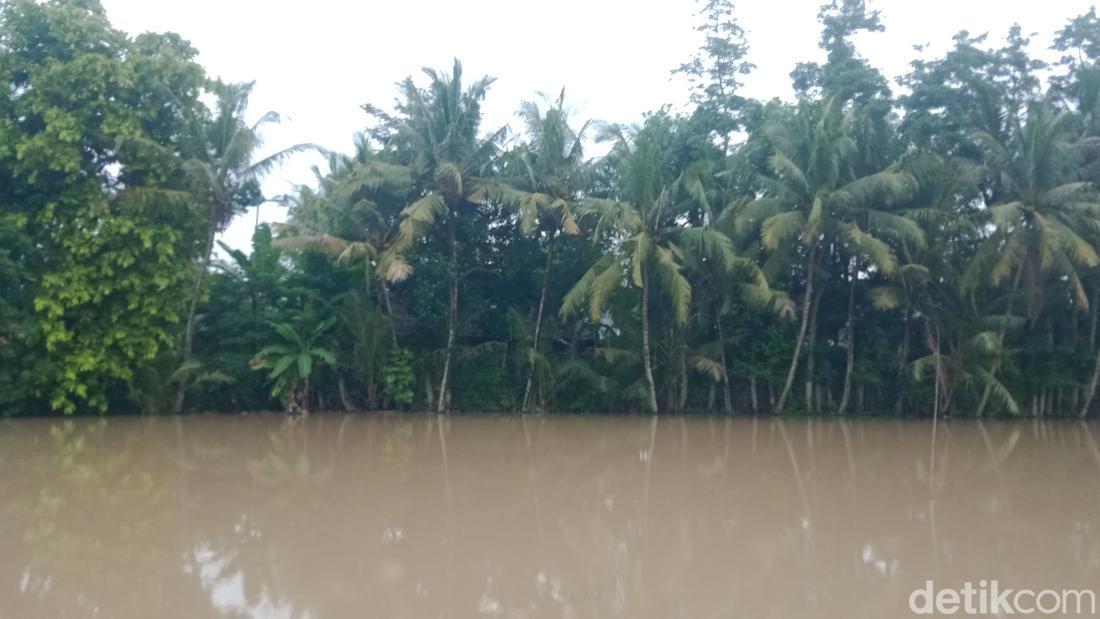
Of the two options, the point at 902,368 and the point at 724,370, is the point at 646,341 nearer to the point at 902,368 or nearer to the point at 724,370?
the point at 724,370

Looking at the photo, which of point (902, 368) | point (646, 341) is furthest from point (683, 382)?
point (902, 368)

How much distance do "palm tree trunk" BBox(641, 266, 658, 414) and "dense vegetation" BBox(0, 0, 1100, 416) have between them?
0.11 metres

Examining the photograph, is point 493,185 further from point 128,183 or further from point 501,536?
point 501,536

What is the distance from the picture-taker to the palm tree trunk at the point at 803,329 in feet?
54.1

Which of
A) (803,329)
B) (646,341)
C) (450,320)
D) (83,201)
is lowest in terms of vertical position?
(646,341)

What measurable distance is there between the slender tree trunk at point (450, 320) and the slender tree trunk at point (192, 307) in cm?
451

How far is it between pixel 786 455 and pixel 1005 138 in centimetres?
882

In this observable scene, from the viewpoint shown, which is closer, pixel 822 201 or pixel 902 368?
pixel 822 201

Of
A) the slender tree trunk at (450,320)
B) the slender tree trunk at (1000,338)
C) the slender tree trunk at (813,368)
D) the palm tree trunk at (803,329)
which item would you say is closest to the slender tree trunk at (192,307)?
the slender tree trunk at (450,320)

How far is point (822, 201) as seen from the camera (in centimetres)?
1577

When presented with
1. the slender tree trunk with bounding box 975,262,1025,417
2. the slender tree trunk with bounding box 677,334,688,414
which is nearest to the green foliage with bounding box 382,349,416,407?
the slender tree trunk with bounding box 677,334,688,414

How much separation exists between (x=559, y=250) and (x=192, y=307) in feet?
23.3

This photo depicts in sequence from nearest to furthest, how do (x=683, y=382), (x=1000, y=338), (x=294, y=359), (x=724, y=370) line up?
(x=1000, y=338)
(x=294, y=359)
(x=724, y=370)
(x=683, y=382)

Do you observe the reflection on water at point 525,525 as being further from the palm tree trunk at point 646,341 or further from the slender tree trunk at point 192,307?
the palm tree trunk at point 646,341
